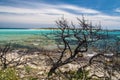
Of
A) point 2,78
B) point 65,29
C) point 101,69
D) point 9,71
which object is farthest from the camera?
point 101,69

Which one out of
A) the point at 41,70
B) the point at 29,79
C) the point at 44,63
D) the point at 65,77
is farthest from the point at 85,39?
the point at 44,63

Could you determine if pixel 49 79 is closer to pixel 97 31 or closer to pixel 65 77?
pixel 65 77

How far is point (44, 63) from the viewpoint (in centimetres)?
2322

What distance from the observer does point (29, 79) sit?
51.4ft

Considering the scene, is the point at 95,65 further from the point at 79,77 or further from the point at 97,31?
the point at 79,77

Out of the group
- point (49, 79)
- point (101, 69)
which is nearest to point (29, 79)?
point (49, 79)

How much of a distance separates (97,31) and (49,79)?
13.3ft

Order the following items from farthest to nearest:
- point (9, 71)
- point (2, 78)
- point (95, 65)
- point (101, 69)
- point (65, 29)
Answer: point (95, 65) < point (101, 69) < point (65, 29) < point (9, 71) < point (2, 78)

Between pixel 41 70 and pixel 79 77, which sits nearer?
pixel 79 77

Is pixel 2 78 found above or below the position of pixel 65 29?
below

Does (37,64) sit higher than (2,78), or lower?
lower

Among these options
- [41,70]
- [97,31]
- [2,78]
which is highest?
[97,31]

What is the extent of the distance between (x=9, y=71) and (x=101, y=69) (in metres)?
9.11

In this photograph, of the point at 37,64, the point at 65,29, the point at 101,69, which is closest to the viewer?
the point at 65,29
